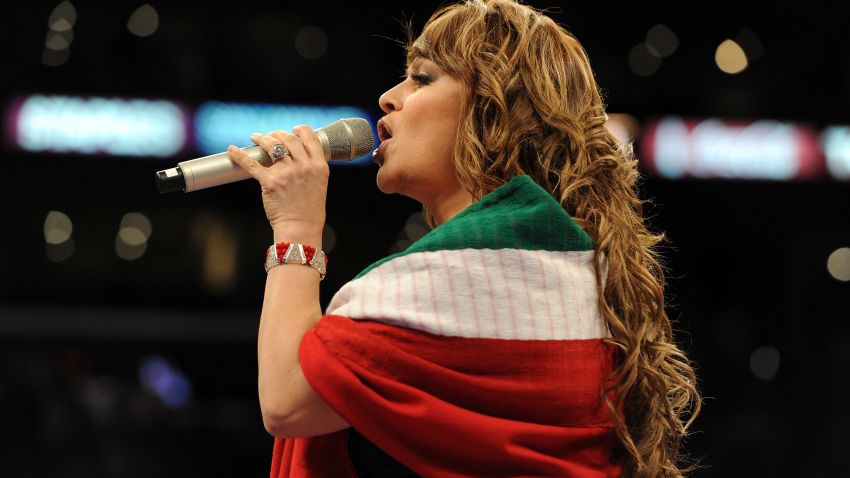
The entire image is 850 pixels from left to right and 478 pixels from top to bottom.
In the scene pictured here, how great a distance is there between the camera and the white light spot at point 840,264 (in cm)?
919

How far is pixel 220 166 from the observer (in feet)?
4.82

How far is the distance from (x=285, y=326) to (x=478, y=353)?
262mm

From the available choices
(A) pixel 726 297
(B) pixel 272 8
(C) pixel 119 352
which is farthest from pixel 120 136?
(A) pixel 726 297

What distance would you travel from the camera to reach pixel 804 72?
27.5ft

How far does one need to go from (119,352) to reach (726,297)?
5.75 metres

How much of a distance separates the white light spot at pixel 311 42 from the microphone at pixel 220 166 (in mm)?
7496

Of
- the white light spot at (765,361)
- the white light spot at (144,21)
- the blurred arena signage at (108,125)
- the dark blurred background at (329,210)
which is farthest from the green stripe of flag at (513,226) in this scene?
the white light spot at (144,21)

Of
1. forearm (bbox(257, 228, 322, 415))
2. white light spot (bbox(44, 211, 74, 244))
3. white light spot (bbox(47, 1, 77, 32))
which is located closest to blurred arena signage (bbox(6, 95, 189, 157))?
white light spot (bbox(47, 1, 77, 32))

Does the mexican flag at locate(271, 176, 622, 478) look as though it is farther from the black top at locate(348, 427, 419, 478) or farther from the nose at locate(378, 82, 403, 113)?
the nose at locate(378, 82, 403, 113)

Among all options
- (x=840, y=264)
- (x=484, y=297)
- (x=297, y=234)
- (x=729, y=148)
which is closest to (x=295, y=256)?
(x=297, y=234)

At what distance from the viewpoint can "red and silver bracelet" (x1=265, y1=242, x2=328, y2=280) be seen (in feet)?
4.61

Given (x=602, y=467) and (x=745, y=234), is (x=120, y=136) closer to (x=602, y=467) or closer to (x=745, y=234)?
(x=745, y=234)

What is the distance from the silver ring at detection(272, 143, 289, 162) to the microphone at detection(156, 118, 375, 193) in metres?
0.03

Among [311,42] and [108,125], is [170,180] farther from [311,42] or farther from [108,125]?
[311,42]
